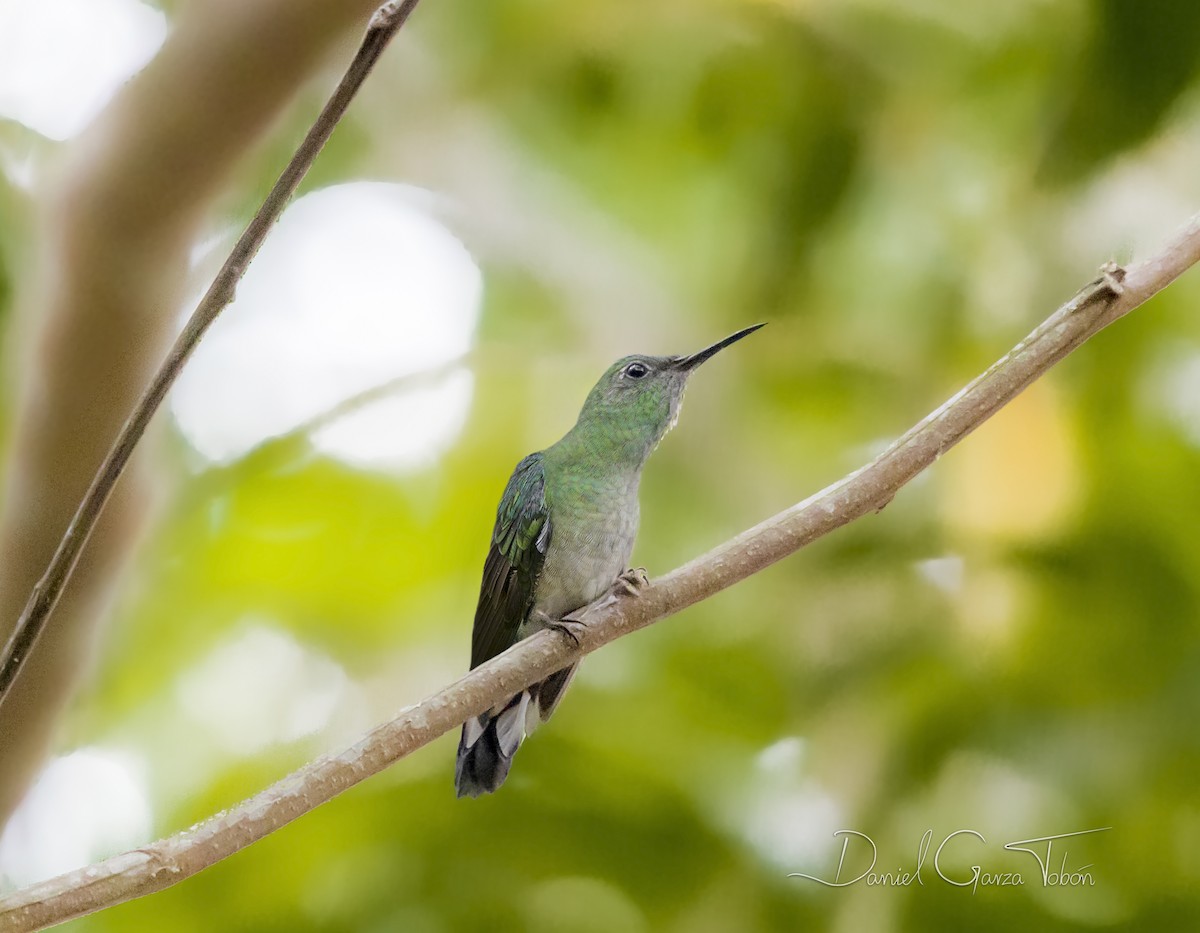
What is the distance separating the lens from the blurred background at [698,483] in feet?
5.19

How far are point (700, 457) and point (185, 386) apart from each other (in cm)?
82

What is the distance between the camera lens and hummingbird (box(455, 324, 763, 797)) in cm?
124

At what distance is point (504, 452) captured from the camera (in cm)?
169

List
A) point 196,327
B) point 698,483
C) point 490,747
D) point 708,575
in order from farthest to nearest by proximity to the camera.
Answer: point 698,483
point 490,747
point 708,575
point 196,327

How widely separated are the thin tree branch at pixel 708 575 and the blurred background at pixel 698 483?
2.08ft

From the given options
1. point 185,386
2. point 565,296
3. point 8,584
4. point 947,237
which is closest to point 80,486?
point 8,584

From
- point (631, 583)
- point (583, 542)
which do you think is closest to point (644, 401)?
point (583, 542)

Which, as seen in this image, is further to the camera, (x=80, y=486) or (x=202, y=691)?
(x=202, y=691)

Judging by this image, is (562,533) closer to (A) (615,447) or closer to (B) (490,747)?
(A) (615,447)

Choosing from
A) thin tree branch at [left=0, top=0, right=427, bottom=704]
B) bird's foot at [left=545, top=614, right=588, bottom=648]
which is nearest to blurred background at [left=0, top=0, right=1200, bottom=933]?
bird's foot at [left=545, top=614, right=588, bottom=648]

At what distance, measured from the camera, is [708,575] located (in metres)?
0.98

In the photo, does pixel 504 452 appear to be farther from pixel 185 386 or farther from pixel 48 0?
pixel 48 0
